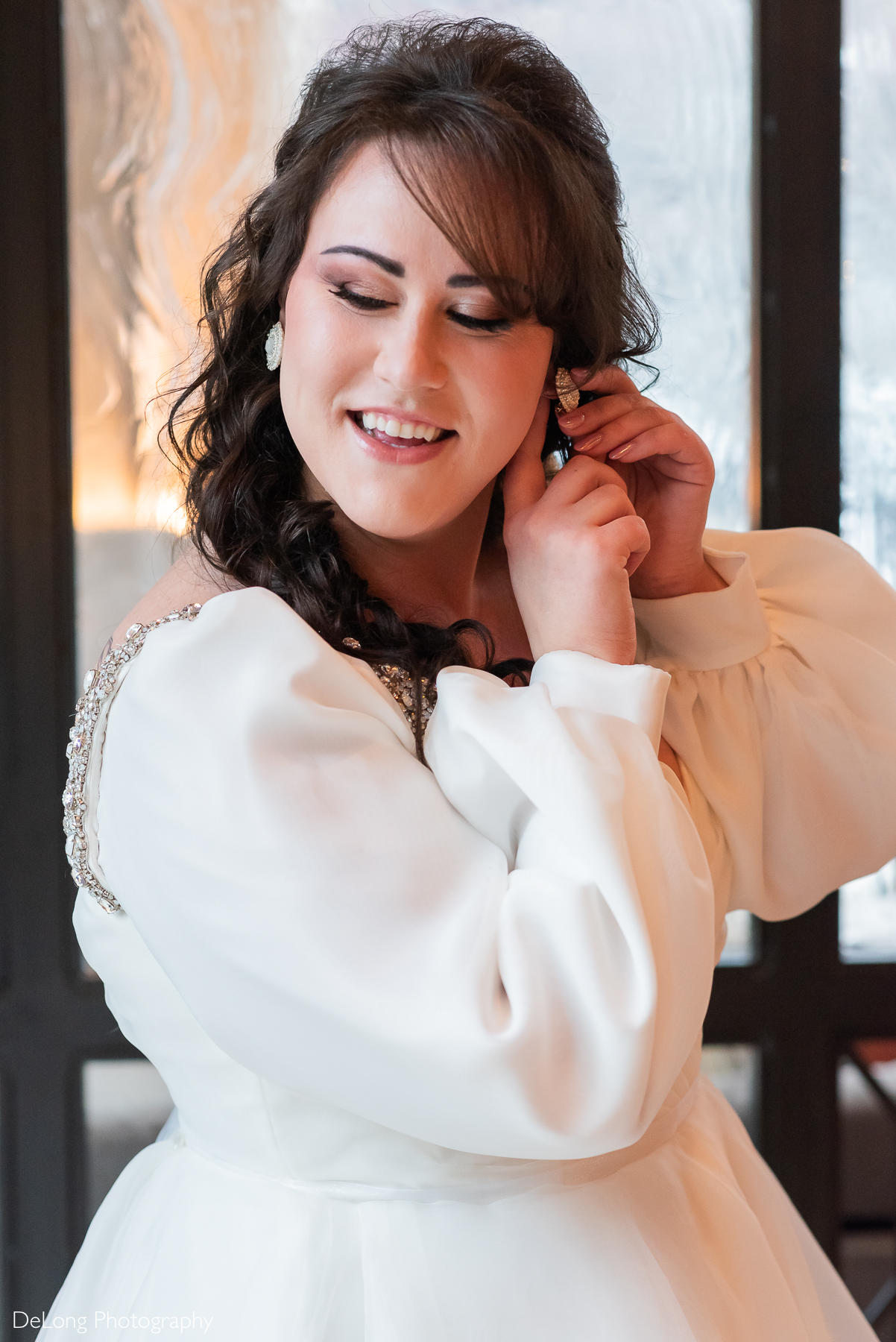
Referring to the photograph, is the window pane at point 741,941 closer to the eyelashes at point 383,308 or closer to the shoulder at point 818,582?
the shoulder at point 818,582

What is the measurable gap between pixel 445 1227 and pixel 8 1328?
4.22ft

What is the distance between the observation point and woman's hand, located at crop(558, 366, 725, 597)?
3.40 ft

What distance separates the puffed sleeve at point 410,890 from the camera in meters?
0.68

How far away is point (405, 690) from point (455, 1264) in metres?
0.44

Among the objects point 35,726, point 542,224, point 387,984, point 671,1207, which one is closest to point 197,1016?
point 387,984

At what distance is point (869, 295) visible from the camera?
1.80 meters

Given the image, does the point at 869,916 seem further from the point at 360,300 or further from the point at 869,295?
the point at 360,300

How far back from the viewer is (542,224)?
35.1 inches

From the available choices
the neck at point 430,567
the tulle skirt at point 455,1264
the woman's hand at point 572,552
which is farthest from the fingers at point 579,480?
the tulle skirt at point 455,1264

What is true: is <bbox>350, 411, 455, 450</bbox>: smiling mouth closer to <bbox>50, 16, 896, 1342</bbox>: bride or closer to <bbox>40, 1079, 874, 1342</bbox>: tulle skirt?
<bbox>50, 16, 896, 1342</bbox>: bride

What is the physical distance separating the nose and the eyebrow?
30 mm

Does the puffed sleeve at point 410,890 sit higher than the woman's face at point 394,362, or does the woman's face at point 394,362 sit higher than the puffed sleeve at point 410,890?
the woman's face at point 394,362

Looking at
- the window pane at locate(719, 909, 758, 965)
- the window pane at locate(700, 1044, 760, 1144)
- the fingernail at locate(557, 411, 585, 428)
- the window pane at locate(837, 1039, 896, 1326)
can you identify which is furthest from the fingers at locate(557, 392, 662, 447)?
the window pane at locate(837, 1039, 896, 1326)

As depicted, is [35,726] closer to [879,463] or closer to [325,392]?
[325,392]
